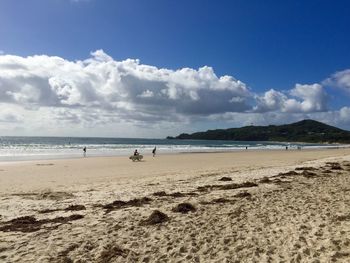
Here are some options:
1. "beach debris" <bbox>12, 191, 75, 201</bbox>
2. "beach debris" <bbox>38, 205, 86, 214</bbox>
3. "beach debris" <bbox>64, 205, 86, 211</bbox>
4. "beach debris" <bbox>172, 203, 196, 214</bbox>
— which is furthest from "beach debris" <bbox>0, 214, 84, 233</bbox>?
"beach debris" <bbox>12, 191, 75, 201</bbox>

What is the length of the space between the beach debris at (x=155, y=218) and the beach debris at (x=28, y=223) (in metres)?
2.07

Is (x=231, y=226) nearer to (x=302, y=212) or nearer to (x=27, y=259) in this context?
(x=302, y=212)

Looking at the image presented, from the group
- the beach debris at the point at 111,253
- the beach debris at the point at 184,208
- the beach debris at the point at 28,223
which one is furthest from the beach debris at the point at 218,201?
the beach debris at the point at 111,253

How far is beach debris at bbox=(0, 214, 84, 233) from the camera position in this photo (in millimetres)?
9246

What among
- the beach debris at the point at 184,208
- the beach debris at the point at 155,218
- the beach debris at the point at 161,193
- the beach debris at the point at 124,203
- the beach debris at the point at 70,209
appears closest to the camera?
the beach debris at the point at 155,218

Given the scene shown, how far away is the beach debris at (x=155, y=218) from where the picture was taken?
32.0 ft

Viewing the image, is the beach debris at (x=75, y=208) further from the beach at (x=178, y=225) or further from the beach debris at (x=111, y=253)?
the beach debris at (x=111, y=253)

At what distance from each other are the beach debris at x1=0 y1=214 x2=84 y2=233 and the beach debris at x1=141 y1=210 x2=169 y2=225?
6.78 feet

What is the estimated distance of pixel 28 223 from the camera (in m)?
9.81

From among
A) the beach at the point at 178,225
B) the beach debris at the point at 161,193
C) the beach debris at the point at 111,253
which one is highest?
the beach debris at the point at 161,193

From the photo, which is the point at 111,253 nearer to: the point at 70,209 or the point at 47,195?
the point at 70,209

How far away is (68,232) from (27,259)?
1.87 metres

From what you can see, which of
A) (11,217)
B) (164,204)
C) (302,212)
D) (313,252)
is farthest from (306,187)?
(11,217)

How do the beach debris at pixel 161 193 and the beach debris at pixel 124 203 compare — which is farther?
the beach debris at pixel 161 193
